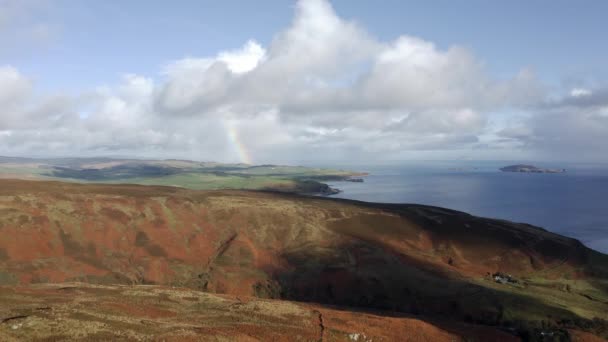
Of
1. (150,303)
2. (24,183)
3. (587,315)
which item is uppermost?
(24,183)

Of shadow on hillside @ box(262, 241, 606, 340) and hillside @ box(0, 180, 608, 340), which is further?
hillside @ box(0, 180, 608, 340)

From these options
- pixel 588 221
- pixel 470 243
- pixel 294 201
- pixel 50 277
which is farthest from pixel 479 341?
pixel 588 221

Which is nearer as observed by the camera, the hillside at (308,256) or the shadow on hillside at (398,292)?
the shadow on hillside at (398,292)

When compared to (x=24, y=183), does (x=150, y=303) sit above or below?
below

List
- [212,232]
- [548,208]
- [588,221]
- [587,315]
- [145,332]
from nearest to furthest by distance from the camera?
[145,332] < [587,315] < [212,232] < [588,221] < [548,208]

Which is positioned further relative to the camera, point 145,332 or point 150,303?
point 150,303

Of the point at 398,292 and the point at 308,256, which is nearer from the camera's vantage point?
the point at 398,292

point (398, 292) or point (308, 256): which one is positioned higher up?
point (308, 256)

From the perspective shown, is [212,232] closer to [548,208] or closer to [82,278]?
[82,278]
